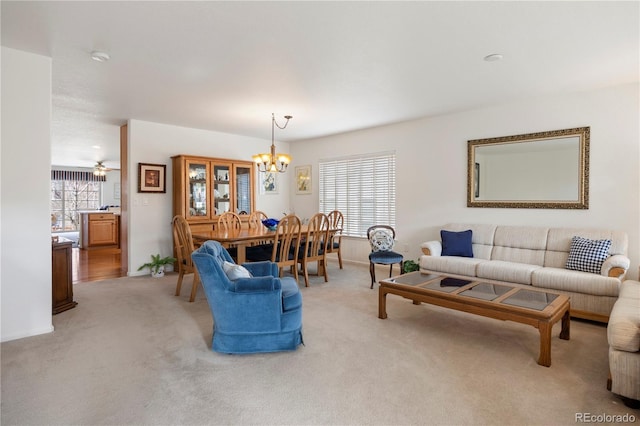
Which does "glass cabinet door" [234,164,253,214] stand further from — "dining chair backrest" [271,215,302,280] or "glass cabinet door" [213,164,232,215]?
"dining chair backrest" [271,215,302,280]

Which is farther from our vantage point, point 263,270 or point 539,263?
point 539,263

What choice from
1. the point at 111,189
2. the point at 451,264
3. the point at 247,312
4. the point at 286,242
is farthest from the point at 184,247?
the point at 111,189

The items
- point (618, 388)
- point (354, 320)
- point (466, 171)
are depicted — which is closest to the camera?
point (618, 388)

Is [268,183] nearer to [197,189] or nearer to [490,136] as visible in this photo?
[197,189]

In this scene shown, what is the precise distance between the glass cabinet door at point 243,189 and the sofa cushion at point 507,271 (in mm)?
3926

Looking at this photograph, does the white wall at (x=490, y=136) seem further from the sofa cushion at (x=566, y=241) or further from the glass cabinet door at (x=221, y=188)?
the glass cabinet door at (x=221, y=188)

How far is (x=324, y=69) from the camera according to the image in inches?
129

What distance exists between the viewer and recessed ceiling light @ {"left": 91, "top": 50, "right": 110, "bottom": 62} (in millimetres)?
2863

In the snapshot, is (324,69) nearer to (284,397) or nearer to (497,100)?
(497,100)

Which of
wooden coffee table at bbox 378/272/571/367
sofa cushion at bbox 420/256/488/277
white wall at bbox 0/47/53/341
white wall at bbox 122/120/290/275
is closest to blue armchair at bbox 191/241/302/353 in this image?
wooden coffee table at bbox 378/272/571/367

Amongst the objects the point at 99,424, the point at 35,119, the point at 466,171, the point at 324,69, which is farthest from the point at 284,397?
the point at 466,171

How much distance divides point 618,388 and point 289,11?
117 inches

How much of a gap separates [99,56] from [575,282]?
468cm

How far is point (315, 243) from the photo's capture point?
4.63 m
